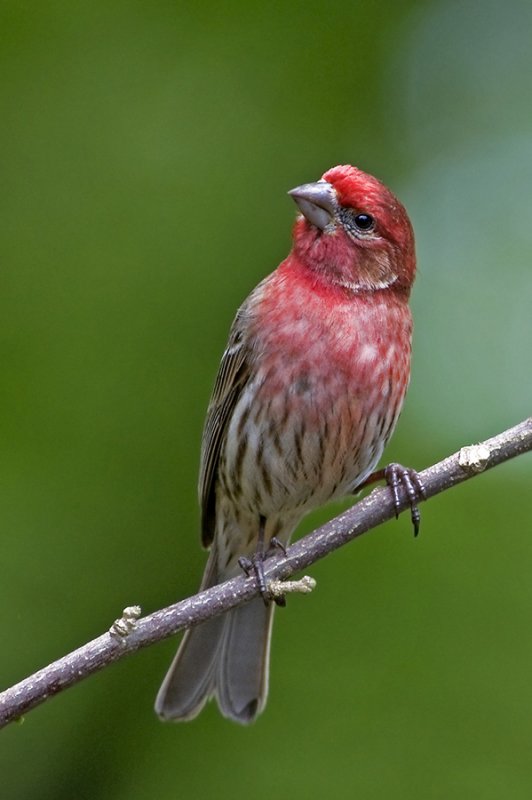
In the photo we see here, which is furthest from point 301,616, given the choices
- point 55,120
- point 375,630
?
point 55,120

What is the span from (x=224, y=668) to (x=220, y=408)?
115 centimetres

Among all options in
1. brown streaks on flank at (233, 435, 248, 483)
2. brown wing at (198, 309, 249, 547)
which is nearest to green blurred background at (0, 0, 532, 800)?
brown wing at (198, 309, 249, 547)

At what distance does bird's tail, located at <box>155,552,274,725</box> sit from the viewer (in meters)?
4.99

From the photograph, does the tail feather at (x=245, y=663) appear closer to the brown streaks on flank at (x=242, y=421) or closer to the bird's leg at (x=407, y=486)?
the brown streaks on flank at (x=242, y=421)

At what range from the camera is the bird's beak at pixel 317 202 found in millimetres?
5027

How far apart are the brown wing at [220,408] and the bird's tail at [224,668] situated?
24 cm

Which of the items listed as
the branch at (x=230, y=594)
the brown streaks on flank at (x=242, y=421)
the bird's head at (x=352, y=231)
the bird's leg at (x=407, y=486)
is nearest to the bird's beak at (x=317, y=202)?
the bird's head at (x=352, y=231)

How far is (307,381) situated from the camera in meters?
5.09

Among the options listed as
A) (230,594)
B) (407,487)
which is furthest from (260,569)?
(407,487)

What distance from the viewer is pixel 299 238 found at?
526cm

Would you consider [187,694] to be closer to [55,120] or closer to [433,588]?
[433,588]

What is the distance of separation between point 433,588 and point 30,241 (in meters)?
2.29

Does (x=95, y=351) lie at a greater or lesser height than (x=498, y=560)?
greater

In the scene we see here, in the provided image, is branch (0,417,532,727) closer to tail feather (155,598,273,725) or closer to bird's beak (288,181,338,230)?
tail feather (155,598,273,725)
